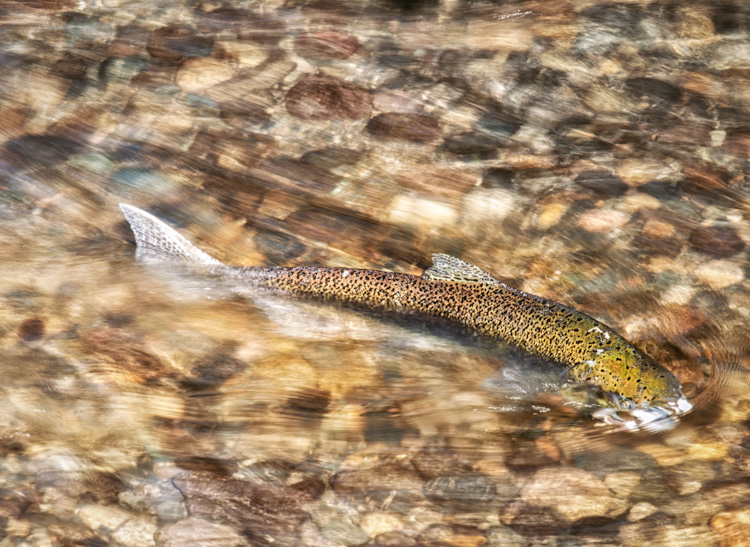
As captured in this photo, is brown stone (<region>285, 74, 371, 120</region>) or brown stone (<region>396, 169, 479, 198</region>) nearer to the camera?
brown stone (<region>396, 169, 479, 198</region>)

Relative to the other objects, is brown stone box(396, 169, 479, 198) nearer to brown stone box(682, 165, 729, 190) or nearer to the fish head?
brown stone box(682, 165, 729, 190)

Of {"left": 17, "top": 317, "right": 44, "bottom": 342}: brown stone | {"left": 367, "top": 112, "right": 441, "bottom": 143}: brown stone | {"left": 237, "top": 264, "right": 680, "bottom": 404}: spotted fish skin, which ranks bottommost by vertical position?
{"left": 17, "top": 317, "right": 44, "bottom": 342}: brown stone

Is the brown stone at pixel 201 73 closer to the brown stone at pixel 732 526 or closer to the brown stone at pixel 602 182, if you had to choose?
the brown stone at pixel 602 182

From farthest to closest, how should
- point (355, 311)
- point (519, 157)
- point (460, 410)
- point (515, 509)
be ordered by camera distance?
point (519, 157)
point (355, 311)
point (460, 410)
point (515, 509)

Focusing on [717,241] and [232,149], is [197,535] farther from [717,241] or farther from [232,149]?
[717,241]

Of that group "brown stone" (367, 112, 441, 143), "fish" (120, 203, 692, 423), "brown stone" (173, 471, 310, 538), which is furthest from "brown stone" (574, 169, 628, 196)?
"brown stone" (173, 471, 310, 538)

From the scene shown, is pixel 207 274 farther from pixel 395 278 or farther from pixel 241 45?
pixel 241 45

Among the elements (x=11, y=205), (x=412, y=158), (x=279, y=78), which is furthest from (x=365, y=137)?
(x=11, y=205)

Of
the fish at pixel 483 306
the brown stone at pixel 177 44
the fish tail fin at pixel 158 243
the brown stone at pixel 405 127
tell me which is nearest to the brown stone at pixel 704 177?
the fish at pixel 483 306
